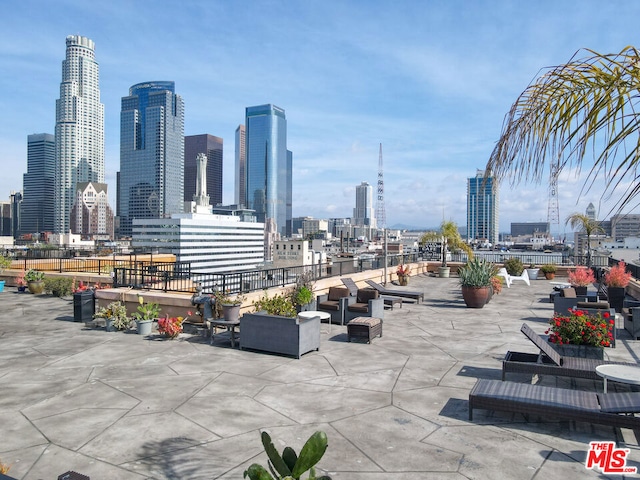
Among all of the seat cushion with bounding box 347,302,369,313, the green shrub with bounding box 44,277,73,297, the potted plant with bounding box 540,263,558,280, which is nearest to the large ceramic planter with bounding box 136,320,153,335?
the seat cushion with bounding box 347,302,369,313

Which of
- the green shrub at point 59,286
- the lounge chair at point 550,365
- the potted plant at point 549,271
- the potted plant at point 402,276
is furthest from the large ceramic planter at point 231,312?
the potted plant at point 549,271

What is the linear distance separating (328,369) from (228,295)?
12.7ft

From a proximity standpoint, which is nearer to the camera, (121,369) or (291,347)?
(121,369)

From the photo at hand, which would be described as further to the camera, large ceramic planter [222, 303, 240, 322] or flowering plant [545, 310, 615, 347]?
large ceramic planter [222, 303, 240, 322]

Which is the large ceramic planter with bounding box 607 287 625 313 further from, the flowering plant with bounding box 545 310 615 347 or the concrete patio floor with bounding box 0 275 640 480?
the flowering plant with bounding box 545 310 615 347

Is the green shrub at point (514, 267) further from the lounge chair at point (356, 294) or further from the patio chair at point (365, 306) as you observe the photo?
the patio chair at point (365, 306)

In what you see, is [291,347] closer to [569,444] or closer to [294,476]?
[569,444]

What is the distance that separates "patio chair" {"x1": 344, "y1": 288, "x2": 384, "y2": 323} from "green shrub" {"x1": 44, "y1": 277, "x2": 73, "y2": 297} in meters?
10.6

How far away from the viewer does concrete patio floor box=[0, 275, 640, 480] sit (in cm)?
470

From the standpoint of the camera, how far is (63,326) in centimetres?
1168

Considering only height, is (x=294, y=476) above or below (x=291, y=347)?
above

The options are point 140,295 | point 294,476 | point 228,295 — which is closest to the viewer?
point 294,476

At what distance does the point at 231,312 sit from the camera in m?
10.2

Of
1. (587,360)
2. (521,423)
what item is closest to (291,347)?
(521,423)
